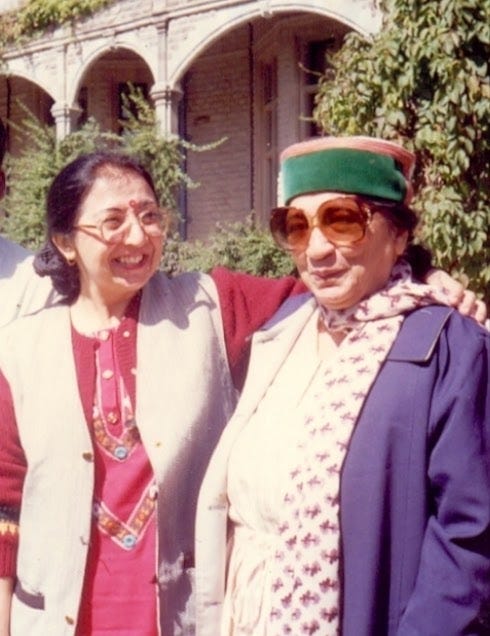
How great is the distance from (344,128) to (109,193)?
633cm

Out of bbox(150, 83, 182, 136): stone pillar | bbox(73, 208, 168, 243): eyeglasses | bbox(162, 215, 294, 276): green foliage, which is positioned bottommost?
bbox(73, 208, 168, 243): eyeglasses

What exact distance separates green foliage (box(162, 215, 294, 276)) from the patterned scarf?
9.38 m

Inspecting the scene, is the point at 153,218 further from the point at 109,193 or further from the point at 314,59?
the point at 314,59

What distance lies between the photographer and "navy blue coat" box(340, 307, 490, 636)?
2094 mm

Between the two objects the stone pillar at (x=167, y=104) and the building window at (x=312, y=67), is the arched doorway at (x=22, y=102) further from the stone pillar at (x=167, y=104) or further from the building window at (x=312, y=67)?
the building window at (x=312, y=67)

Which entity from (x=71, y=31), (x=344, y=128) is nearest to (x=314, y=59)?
(x=71, y=31)

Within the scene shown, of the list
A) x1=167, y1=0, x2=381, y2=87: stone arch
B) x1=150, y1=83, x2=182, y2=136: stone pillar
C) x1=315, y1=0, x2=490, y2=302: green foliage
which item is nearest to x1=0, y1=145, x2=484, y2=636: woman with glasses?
x1=315, y1=0, x2=490, y2=302: green foliage

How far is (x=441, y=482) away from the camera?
213cm

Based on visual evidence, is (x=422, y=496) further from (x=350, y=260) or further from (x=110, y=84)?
(x=110, y=84)

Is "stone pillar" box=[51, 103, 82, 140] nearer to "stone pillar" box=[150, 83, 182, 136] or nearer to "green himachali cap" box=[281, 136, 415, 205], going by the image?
"stone pillar" box=[150, 83, 182, 136]

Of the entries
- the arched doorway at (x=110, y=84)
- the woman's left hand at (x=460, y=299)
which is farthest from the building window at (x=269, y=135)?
the woman's left hand at (x=460, y=299)

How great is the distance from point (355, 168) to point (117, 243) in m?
0.71

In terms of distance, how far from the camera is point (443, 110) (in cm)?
819

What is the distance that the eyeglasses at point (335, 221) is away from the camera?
237cm
